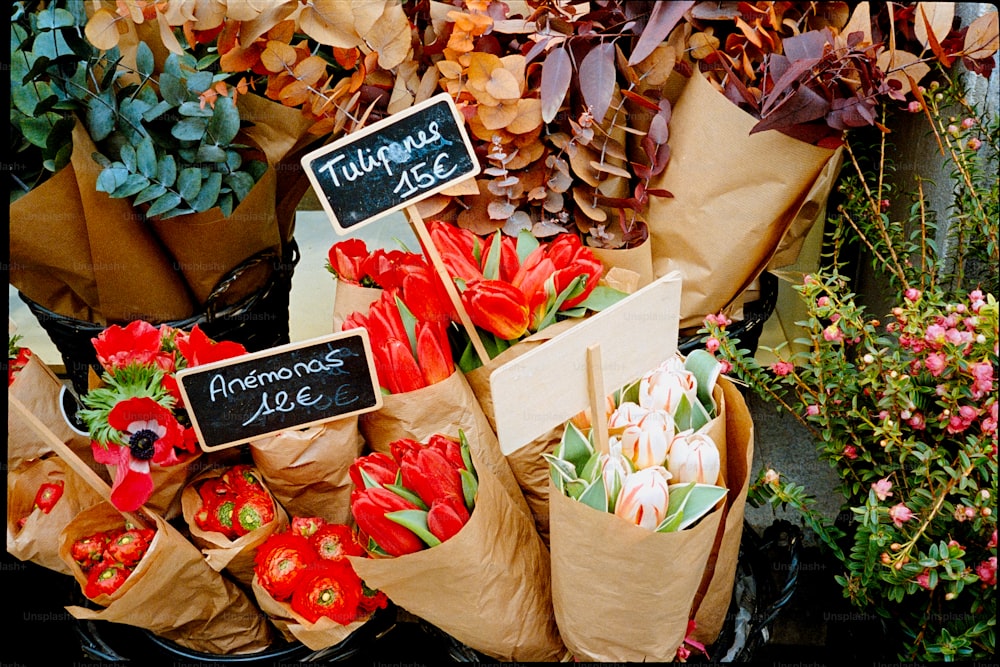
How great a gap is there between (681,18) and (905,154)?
0.46m

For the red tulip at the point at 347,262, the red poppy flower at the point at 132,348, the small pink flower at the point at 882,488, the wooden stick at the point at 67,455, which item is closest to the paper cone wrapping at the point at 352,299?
the red tulip at the point at 347,262

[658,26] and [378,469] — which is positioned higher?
[658,26]

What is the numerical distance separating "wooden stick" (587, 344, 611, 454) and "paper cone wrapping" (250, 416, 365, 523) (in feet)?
1.01

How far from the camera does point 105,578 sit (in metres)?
0.92

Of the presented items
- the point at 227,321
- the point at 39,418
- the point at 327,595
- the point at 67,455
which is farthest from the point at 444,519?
the point at 227,321

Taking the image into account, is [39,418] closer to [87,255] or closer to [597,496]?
[87,255]

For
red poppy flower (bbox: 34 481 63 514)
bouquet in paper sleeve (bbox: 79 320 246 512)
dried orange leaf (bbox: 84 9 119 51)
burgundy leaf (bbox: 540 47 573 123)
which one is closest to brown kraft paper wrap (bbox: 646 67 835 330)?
burgundy leaf (bbox: 540 47 573 123)

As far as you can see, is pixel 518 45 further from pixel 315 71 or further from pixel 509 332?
pixel 509 332

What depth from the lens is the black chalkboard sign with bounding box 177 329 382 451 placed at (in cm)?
91

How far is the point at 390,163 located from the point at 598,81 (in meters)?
0.30

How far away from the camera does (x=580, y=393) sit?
0.81 meters

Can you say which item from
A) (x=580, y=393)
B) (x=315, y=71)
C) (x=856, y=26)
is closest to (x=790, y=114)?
(x=856, y=26)

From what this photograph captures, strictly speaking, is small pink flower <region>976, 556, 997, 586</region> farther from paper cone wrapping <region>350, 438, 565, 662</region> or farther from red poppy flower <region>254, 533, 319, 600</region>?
red poppy flower <region>254, 533, 319, 600</region>

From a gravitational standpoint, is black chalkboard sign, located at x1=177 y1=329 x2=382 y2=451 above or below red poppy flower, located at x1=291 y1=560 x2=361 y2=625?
above
